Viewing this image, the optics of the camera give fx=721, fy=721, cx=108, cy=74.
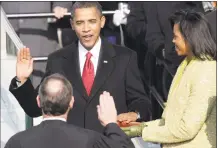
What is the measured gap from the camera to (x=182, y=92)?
4.54 m

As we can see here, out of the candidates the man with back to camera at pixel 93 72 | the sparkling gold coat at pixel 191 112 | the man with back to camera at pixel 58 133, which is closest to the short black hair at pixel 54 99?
the man with back to camera at pixel 58 133

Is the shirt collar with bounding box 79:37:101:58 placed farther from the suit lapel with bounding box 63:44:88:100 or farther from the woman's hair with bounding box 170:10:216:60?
the woman's hair with bounding box 170:10:216:60

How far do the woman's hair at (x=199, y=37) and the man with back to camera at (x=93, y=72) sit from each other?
2.60ft

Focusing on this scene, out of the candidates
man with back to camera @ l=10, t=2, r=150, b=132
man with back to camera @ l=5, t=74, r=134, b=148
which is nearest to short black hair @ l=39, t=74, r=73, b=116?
man with back to camera @ l=5, t=74, r=134, b=148

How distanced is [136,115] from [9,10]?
287 centimetres

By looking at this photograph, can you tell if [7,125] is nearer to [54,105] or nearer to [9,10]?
[9,10]

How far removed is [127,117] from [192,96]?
2.36ft

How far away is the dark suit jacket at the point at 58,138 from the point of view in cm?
389

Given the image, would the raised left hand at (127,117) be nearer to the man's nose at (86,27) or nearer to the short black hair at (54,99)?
the man's nose at (86,27)

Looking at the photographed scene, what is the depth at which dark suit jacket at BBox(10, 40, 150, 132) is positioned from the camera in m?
5.23

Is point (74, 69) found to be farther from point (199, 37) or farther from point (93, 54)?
point (199, 37)

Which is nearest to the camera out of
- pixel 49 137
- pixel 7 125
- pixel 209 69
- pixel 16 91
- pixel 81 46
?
pixel 49 137

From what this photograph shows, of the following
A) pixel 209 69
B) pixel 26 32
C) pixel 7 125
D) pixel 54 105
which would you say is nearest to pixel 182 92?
pixel 209 69

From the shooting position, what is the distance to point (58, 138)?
3898mm
